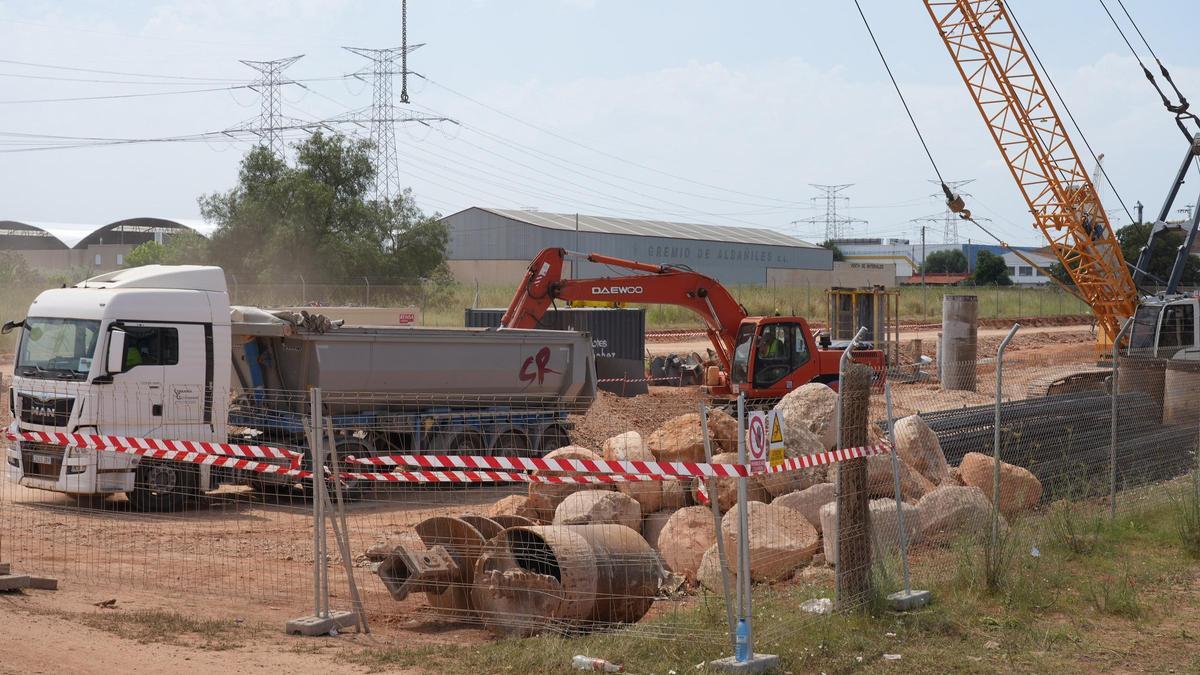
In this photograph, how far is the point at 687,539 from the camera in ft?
34.2

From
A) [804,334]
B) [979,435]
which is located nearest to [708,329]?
[804,334]

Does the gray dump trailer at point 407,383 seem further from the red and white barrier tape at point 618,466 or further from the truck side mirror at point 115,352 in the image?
the red and white barrier tape at point 618,466

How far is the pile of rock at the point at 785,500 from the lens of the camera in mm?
10172

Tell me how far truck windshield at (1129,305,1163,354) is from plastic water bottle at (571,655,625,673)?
20415 mm

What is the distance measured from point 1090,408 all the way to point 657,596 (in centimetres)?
761

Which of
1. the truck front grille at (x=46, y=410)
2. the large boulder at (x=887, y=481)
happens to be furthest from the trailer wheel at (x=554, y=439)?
the large boulder at (x=887, y=481)

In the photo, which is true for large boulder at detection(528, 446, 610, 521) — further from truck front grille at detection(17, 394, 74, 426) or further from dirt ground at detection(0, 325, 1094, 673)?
truck front grille at detection(17, 394, 74, 426)

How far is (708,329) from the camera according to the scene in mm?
23219

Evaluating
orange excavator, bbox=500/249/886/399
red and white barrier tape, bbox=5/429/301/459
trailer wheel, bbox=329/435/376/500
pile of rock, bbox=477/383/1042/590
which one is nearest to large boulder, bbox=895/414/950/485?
pile of rock, bbox=477/383/1042/590

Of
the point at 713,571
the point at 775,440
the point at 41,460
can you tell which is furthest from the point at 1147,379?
the point at 41,460

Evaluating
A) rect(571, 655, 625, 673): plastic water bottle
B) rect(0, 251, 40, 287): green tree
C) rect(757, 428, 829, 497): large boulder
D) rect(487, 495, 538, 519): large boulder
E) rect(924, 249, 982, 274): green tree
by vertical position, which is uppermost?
rect(924, 249, 982, 274): green tree

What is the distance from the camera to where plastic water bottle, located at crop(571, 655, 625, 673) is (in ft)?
24.1

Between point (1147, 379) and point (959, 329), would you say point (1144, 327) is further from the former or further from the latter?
→ point (1147, 379)

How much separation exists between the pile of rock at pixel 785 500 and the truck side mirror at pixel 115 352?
5093mm
